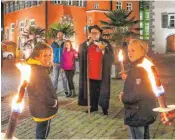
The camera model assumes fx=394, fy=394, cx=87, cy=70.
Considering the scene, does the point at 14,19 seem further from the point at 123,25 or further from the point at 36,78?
the point at 36,78

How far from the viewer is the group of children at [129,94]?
387 cm

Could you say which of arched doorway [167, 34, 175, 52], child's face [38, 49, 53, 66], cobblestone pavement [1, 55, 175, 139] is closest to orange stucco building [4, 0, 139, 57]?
arched doorway [167, 34, 175, 52]

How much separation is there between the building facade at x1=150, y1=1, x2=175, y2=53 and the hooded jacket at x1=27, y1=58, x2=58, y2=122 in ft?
97.8

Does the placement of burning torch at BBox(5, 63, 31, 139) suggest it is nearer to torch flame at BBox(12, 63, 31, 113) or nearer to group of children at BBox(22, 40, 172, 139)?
torch flame at BBox(12, 63, 31, 113)

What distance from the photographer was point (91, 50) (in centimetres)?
700

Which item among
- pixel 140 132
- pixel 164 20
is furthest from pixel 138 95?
pixel 164 20

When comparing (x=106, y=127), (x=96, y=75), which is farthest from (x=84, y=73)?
(x=106, y=127)

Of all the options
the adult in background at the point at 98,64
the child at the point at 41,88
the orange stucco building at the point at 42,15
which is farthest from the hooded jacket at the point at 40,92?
the orange stucco building at the point at 42,15

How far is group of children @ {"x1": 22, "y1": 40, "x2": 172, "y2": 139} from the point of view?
12.7ft

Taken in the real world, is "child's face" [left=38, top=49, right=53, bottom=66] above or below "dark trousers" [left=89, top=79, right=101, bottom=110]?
above

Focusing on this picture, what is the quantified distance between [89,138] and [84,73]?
188cm

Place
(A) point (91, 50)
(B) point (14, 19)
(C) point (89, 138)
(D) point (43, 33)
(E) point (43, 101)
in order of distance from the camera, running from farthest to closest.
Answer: (B) point (14, 19) < (D) point (43, 33) < (A) point (91, 50) < (C) point (89, 138) < (E) point (43, 101)

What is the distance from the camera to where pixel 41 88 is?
4148 millimetres

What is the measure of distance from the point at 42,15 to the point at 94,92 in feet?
76.4
